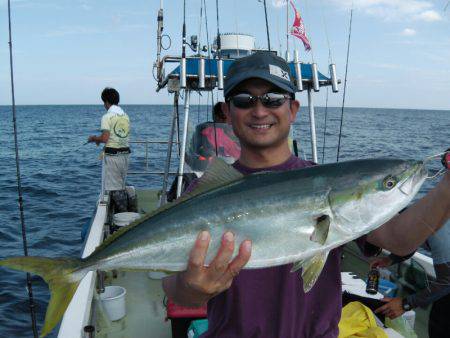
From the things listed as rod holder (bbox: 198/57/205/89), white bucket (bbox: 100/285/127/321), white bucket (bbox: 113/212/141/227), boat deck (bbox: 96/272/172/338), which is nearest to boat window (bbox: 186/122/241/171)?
rod holder (bbox: 198/57/205/89)

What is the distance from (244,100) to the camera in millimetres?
2428

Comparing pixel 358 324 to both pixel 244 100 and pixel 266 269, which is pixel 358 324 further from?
pixel 244 100

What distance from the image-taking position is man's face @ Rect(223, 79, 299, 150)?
7.82ft

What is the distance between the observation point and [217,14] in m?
6.23

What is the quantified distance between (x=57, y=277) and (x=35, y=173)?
20.3 metres

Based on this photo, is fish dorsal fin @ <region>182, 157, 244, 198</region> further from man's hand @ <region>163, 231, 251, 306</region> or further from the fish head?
the fish head

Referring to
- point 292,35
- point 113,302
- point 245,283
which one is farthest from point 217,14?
point 245,283

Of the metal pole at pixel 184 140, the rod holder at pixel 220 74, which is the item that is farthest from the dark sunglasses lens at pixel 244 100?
the metal pole at pixel 184 140

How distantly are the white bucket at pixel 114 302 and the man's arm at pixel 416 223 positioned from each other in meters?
3.49

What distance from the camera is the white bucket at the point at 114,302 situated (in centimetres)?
481

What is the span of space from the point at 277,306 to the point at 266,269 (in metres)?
0.19

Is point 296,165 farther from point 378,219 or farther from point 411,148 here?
point 411,148

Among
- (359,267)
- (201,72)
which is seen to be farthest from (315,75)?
(359,267)

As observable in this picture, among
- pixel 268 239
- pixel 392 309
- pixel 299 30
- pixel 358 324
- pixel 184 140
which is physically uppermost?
pixel 299 30
